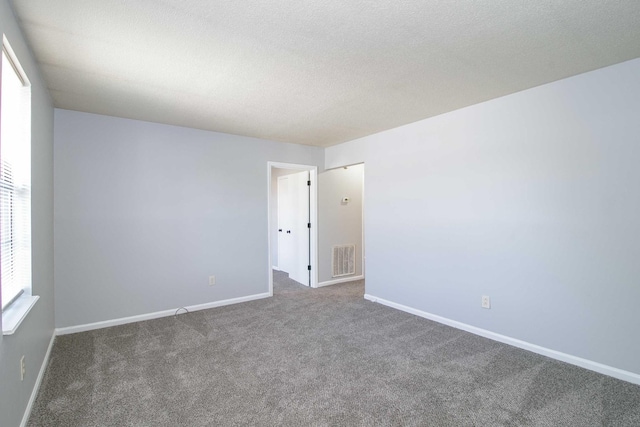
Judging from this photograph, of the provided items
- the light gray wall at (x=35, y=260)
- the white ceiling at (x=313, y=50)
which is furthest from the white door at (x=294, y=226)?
the light gray wall at (x=35, y=260)

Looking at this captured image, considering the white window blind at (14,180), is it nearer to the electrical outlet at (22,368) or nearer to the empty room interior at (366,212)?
the empty room interior at (366,212)

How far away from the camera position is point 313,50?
2115 millimetres

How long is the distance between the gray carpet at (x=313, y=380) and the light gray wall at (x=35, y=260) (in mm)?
250

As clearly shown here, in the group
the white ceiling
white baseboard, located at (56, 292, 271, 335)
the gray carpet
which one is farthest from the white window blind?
white baseboard, located at (56, 292, 271, 335)

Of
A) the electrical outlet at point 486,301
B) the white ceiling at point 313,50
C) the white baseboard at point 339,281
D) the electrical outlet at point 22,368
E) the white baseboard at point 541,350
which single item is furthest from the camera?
the white baseboard at point 339,281

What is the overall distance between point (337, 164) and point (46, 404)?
4.33 m

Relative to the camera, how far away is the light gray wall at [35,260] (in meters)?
1.59

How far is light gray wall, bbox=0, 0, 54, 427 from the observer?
1587 mm

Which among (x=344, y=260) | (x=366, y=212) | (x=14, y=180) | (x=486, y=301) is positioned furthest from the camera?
(x=344, y=260)

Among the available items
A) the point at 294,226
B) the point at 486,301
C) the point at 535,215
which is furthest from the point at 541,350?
the point at 294,226

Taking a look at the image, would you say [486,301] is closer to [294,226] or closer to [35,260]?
[294,226]

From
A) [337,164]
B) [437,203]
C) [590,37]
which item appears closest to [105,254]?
[337,164]

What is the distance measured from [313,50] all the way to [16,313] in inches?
97.5

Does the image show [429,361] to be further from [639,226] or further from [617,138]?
[617,138]
